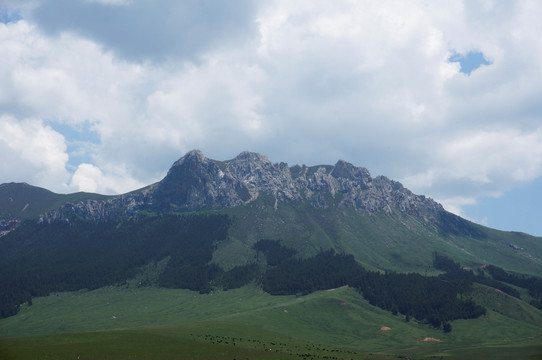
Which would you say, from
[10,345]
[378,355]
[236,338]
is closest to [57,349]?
[10,345]

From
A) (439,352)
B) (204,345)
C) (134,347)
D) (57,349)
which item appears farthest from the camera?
(439,352)

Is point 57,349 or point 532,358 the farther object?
point 532,358

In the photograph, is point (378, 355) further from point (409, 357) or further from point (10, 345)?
point (10, 345)

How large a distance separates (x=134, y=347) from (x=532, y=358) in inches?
5799

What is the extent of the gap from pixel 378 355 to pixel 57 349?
12555 centimetres

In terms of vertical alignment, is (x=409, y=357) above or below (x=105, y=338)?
below

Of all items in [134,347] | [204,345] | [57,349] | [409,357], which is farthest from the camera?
[409,357]

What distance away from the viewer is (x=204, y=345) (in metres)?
166

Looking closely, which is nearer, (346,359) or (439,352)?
(346,359)

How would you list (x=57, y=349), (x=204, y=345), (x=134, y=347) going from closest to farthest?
(x=57, y=349)
(x=134, y=347)
(x=204, y=345)

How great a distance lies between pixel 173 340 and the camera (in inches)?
6747

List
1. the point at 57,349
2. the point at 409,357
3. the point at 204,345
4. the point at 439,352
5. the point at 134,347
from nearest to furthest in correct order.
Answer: the point at 57,349
the point at 134,347
the point at 204,345
the point at 409,357
the point at 439,352

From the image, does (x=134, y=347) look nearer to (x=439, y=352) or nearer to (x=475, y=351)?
(x=439, y=352)

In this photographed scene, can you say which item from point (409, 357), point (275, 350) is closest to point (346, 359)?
point (275, 350)
